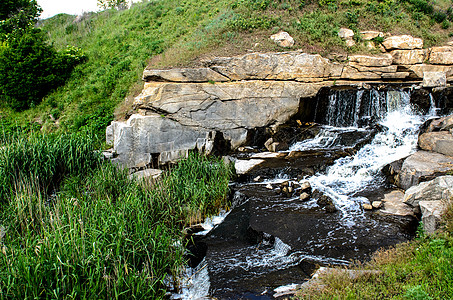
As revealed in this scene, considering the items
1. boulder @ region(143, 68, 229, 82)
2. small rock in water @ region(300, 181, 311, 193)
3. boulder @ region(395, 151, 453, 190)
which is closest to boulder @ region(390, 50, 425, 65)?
boulder @ region(395, 151, 453, 190)

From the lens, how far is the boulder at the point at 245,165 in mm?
9547

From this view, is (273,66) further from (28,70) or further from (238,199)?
(28,70)

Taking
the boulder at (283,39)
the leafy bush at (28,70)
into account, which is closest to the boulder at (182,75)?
the boulder at (283,39)

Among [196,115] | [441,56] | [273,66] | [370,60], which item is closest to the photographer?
[196,115]

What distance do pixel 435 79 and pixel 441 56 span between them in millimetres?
1614

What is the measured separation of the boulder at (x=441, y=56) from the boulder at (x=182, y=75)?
9.93m

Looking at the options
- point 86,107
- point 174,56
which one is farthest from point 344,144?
point 86,107

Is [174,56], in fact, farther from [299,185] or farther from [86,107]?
[299,185]

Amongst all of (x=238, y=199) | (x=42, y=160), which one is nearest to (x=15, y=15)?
(x=42, y=160)

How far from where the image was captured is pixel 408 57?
45.0 ft

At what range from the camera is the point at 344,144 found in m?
10.5

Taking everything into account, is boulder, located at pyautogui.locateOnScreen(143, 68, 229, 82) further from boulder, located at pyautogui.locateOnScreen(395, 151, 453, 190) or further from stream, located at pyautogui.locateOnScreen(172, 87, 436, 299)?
boulder, located at pyautogui.locateOnScreen(395, 151, 453, 190)

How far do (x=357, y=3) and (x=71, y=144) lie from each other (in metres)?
15.6

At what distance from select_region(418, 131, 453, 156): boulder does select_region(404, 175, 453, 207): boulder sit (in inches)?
91.5
